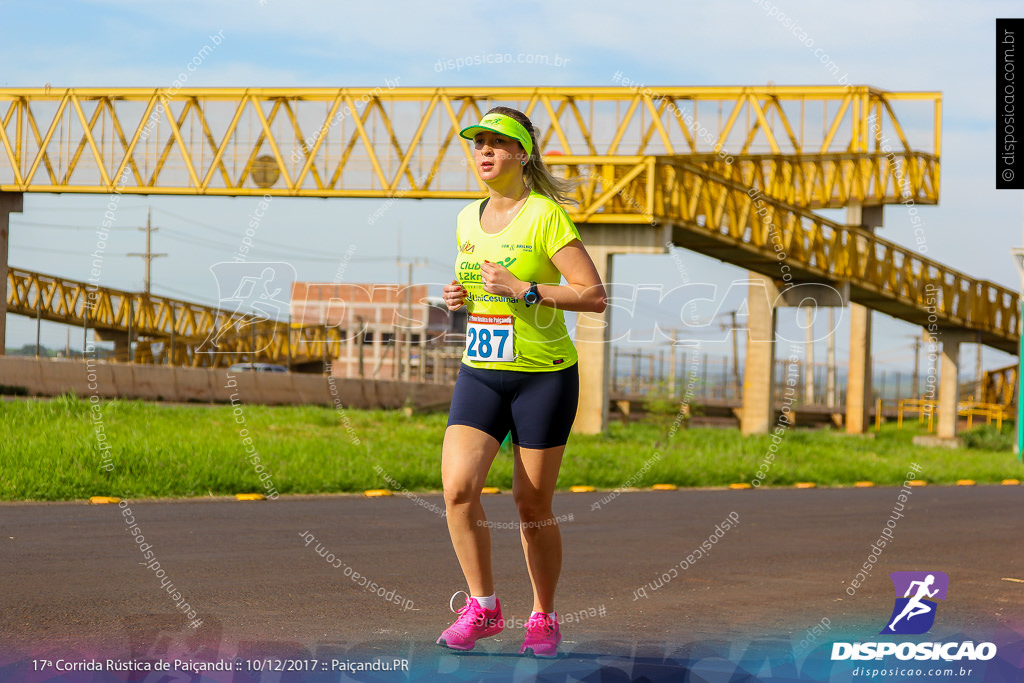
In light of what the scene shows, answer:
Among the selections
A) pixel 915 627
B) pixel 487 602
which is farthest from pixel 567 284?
pixel 915 627

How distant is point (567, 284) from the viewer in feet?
17.1

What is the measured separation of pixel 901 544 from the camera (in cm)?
1063

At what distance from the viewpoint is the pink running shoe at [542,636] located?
5.31 meters

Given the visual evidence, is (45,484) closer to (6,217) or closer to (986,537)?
(986,537)

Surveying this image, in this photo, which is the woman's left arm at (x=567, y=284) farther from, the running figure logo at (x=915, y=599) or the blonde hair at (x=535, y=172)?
the running figure logo at (x=915, y=599)

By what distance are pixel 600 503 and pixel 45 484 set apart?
5.77 m

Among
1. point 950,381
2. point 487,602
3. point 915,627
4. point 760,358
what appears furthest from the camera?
point 950,381

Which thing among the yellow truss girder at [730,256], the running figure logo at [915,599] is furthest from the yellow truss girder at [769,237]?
the running figure logo at [915,599]

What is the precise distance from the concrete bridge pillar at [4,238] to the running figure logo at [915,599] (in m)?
17.3

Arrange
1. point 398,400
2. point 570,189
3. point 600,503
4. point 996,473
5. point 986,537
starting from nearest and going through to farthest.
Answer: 1. point 570,189
2. point 986,537
3. point 600,503
4. point 996,473
5. point 398,400

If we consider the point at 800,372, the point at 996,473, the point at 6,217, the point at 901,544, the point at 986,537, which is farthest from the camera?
the point at 800,372

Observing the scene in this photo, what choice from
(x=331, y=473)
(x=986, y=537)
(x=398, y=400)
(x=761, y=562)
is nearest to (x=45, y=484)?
(x=331, y=473)

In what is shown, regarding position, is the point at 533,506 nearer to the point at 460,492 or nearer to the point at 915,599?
the point at 460,492

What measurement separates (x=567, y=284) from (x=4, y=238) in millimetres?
20921
